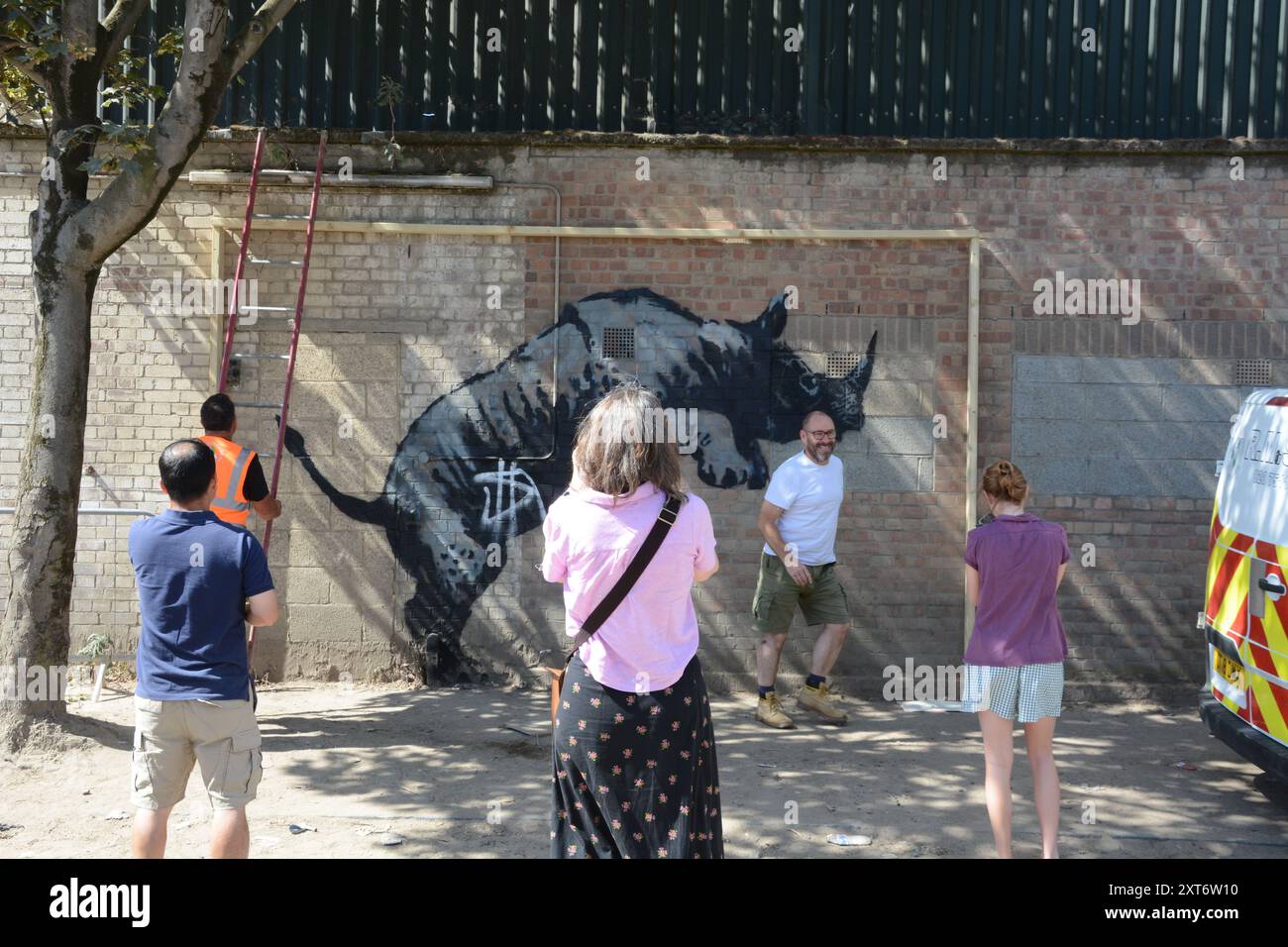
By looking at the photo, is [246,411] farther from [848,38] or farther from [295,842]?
[848,38]

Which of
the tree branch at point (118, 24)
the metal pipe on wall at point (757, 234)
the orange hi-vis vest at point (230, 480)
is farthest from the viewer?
the metal pipe on wall at point (757, 234)

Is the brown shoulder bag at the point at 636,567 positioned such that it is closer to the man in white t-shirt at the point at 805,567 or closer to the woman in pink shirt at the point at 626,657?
the woman in pink shirt at the point at 626,657

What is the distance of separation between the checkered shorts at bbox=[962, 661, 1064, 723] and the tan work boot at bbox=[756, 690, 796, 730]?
2.47 meters

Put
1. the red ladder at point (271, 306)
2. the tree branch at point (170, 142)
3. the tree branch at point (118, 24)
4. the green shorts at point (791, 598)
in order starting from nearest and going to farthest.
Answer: the tree branch at point (170, 142) < the tree branch at point (118, 24) < the green shorts at point (791, 598) < the red ladder at point (271, 306)

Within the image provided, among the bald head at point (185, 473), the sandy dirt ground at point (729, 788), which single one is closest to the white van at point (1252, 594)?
the sandy dirt ground at point (729, 788)

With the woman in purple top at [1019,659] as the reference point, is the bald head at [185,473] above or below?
above

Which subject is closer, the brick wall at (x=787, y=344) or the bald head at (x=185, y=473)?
the bald head at (x=185, y=473)

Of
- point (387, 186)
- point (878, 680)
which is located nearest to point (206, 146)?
point (387, 186)

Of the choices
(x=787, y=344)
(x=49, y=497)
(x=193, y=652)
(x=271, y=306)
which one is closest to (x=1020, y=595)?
(x=193, y=652)

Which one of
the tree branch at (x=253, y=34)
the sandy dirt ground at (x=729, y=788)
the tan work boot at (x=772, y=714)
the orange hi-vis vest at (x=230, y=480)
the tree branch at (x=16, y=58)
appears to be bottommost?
the sandy dirt ground at (x=729, y=788)

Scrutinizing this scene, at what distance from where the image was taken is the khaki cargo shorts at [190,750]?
3.98m

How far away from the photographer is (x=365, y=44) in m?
7.96

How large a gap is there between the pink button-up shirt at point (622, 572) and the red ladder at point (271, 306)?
4154 mm

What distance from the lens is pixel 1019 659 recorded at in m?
4.56
